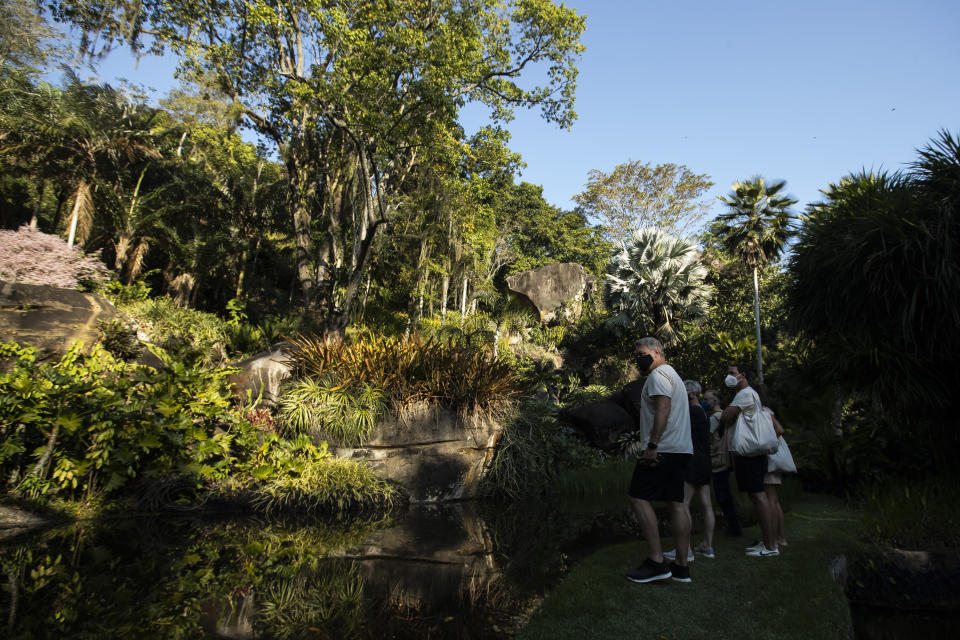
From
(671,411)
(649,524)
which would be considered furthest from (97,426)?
(671,411)

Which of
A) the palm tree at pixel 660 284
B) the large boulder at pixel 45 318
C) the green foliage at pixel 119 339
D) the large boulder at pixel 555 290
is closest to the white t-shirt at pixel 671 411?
the large boulder at pixel 45 318

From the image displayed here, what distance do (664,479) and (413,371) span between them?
529cm

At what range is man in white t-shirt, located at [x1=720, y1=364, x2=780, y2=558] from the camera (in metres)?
4.56

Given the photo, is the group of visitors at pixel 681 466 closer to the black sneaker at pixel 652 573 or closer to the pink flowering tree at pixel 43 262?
the black sneaker at pixel 652 573

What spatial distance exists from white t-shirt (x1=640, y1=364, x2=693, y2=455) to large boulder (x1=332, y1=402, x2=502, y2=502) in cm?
452

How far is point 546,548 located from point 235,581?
114 inches

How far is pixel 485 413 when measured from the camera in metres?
8.45

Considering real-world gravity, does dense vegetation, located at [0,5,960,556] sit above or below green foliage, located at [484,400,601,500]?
above

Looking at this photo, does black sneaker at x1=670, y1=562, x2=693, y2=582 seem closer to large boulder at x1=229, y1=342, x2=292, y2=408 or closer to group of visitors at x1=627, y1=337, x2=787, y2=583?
group of visitors at x1=627, y1=337, x2=787, y2=583

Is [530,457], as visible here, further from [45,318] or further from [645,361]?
[45,318]

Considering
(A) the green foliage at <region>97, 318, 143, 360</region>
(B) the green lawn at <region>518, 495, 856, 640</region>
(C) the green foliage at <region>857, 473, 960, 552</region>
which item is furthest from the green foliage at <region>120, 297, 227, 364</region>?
(C) the green foliage at <region>857, 473, 960, 552</region>

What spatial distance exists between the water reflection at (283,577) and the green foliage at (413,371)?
2.35 metres

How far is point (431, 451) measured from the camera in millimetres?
7895

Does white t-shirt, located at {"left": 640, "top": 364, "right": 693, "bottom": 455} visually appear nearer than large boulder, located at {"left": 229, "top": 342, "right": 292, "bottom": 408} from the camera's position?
Yes
